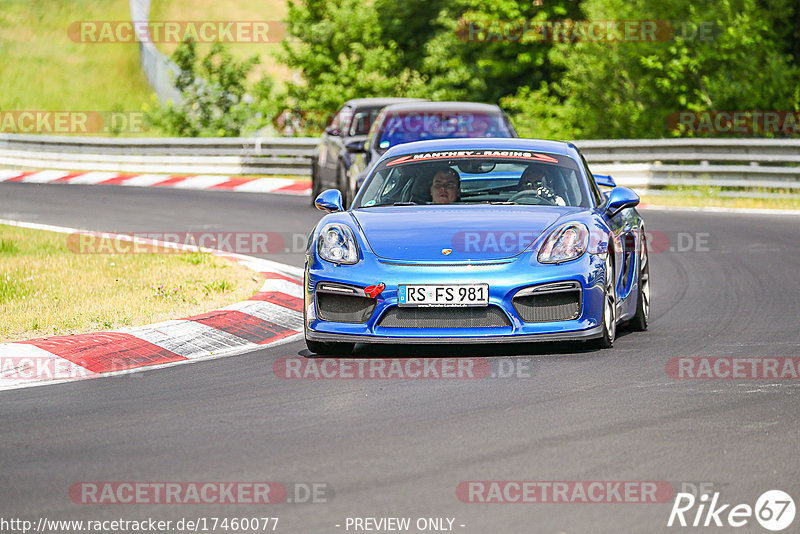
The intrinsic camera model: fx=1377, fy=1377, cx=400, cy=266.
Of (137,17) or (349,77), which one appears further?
(137,17)

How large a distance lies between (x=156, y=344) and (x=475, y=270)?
214 centimetres

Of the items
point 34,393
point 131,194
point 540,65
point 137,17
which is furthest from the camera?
point 137,17

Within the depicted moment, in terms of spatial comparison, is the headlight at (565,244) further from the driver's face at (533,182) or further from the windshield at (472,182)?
the driver's face at (533,182)

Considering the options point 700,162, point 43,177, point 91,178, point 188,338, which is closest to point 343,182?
point 700,162

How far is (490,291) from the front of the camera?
7.60 meters

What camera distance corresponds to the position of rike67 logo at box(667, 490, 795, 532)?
4.48 meters

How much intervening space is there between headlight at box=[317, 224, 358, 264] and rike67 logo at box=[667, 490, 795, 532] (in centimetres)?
352

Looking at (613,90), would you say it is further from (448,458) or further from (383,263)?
(448,458)

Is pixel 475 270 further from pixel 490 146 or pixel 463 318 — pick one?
pixel 490 146

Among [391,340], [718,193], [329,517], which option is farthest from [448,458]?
[718,193]

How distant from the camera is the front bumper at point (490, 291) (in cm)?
760

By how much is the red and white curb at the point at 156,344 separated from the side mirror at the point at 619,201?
2.23 meters

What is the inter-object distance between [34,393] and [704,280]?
661 centimetres

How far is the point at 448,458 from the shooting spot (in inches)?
210
